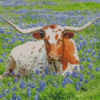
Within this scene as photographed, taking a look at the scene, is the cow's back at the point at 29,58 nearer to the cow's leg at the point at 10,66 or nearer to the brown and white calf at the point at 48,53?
the brown and white calf at the point at 48,53

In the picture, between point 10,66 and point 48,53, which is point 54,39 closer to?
point 48,53

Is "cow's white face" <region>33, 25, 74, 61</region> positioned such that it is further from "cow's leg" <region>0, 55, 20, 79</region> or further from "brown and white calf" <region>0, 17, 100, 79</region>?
Result: "cow's leg" <region>0, 55, 20, 79</region>

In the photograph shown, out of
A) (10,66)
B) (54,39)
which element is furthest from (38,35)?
(10,66)

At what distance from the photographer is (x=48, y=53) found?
570 cm

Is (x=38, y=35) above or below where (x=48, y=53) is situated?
above

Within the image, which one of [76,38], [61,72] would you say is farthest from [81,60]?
[76,38]

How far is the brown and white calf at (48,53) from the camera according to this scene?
222 inches

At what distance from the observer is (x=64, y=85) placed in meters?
5.35

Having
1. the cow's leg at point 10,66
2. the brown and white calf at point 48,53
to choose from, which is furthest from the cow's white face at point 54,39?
the cow's leg at point 10,66

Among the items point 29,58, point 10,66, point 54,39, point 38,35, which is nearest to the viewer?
point 54,39

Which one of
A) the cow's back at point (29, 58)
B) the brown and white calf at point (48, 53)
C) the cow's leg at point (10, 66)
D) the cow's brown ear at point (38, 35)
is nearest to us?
the brown and white calf at point (48, 53)

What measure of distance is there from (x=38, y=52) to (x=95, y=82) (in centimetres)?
180

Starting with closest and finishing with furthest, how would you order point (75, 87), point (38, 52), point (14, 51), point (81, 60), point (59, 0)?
point (75, 87) → point (38, 52) → point (14, 51) → point (81, 60) → point (59, 0)

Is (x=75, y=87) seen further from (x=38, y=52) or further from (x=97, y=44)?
(x=97, y=44)
